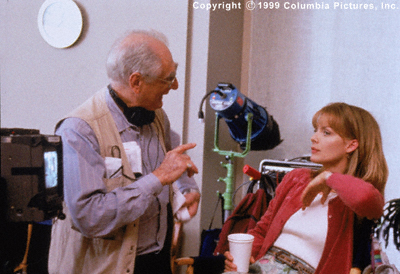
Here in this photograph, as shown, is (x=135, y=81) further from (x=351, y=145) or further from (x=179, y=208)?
(x=351, y=145)

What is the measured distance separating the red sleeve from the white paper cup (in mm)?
372

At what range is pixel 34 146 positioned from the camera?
36.1 inches

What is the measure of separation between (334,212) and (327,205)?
76mm

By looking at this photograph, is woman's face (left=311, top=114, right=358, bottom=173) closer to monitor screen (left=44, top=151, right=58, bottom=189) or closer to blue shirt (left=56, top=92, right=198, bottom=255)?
blue shirt (left=56, top=92, right=198, bottom=255)

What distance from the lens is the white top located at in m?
1.48

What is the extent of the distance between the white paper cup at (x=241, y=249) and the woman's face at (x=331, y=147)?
506 mm

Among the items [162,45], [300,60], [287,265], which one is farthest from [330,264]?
[300,60]

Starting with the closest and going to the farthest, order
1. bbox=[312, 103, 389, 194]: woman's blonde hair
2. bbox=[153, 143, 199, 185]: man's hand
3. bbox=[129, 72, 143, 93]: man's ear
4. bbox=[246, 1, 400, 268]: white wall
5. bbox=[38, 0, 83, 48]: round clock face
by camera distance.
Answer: bbox=[153, 143, 199, 185]: man's hand, bbox=[129, 72, 143, 93]: man's ear, bbox=[312, 103, 389, 194]: woman's blonde hair, bbox=[246, 1, 400, 268]: white wall, bbox=[38, 0, 83, 48]: round clock face

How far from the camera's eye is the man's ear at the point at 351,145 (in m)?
1.56

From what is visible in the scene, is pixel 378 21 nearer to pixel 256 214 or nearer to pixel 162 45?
pixel 256 214

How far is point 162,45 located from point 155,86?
0.16 meters

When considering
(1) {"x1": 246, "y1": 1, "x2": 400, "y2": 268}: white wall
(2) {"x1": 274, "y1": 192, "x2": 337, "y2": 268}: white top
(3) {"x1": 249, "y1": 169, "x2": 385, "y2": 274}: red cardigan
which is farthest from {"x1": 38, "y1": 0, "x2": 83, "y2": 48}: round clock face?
(2) {"x1": 274, "y1": 192, "x2": 337, "y2": 268}: white top

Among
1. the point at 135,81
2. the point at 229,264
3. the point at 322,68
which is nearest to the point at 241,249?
the point at 229,264

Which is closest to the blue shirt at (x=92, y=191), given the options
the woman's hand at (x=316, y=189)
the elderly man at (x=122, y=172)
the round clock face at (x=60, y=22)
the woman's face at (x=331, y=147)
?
the elderly man at (x=122, y=172)
